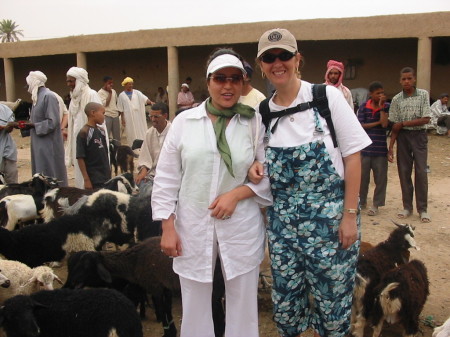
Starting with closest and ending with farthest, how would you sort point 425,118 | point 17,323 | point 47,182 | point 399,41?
point 17,323 < point 47,182 < point 425,118 < point 399,41

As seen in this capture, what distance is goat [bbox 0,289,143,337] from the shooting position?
3184 millimetres

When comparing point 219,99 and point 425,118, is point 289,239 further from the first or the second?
point 425,118

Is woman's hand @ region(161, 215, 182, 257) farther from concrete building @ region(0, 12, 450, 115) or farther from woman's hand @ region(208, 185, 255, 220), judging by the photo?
concrete building @ region(0, 12, 450, 115)

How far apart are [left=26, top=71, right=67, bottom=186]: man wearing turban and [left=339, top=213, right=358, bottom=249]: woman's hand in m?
4.83

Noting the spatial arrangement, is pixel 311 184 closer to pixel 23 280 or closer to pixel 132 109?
pixel 23 280

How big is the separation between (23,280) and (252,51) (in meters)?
14.3

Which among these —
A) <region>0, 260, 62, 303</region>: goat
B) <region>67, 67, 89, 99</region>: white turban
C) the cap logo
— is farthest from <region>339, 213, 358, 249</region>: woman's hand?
<region>67, 67, 89, 99</region>: white turban

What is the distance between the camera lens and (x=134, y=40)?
15.8m

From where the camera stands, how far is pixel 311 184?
8.46 ft

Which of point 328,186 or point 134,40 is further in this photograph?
point 134,40

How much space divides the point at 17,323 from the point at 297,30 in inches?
475

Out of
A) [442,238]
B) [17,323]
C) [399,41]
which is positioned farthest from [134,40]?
[17,323]

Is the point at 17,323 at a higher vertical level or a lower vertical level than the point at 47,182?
lower

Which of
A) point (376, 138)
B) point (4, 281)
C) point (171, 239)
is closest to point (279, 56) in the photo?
point (171, 239)
